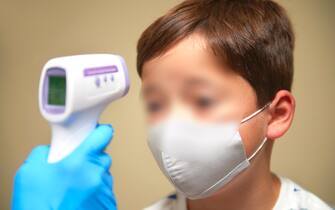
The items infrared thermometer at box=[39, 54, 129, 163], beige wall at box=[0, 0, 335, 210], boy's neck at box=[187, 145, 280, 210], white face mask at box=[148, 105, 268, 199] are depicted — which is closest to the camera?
infrared thermometer at box=[39, 54, 129, 163]

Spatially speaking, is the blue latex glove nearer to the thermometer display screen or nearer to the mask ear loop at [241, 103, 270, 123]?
the thermometer display screen

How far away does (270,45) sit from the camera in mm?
896

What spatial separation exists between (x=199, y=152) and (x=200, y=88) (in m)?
0.14

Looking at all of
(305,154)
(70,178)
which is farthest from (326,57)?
(70,178)

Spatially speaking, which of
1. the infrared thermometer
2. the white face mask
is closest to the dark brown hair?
the white face mask

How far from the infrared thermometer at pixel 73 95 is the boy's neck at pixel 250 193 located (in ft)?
1.40

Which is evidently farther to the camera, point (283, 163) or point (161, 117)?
point (283, 163)

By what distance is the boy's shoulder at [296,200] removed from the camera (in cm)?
96

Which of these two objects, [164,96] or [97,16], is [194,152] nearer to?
[164,96]

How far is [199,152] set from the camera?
0.83 meters

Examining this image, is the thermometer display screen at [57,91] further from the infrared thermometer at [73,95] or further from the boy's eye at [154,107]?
the boy's eye at [154,107]

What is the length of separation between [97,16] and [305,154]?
3.05 ft

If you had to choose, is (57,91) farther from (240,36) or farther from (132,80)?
(132,80)

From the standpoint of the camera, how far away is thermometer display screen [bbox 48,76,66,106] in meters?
0.65
